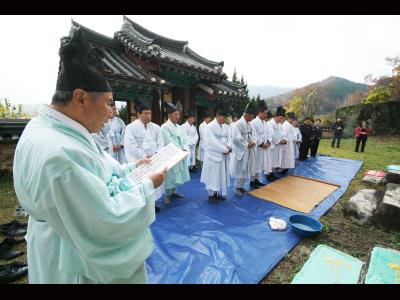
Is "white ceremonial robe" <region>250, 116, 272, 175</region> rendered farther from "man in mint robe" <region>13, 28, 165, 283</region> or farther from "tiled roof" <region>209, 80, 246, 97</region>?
"man in mint robe" <region>13, 28, 165, 283</region>

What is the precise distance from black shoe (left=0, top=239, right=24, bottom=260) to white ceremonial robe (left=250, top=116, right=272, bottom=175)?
5.48 metres

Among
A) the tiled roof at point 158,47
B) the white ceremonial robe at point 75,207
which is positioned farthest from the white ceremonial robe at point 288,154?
the white ceremonial robe at point 75,207

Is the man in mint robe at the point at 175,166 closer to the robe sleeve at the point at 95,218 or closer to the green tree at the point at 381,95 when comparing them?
the robe sleeve at the point at 95,218

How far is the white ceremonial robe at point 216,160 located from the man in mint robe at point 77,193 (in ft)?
13.3

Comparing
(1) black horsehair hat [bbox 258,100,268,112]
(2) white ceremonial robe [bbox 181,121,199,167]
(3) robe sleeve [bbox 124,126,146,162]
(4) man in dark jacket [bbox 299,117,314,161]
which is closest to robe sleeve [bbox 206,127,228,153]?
(3) robe sleeve [bbox 124,126,146,162]

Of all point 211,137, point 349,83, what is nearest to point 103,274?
point 211,137

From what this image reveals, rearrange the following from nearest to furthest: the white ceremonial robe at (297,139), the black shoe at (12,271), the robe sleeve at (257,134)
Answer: the black shoe at (12,271) < the robe sleeve at (257,134) < the white ceremonial robe at (297,139)

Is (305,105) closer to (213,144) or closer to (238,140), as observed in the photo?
(238,140)

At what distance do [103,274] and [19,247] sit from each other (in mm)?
3589

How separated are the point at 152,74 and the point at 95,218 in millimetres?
7879

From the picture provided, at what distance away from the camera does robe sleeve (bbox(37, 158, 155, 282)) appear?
1045 millimetres

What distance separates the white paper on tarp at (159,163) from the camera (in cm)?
172

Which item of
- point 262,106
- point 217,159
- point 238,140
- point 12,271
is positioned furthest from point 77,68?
point 262,106

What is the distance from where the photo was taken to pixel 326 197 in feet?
19.5
